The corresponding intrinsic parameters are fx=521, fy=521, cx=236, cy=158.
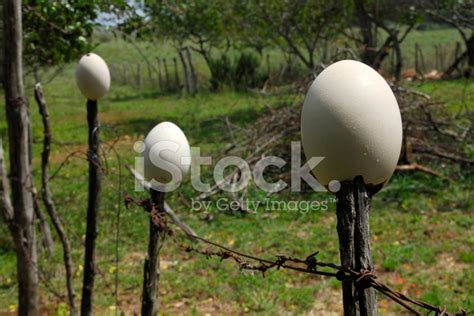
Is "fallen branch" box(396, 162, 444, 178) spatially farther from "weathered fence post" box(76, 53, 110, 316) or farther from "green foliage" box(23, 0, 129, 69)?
"weathered fence post" box(76, 53, 110, 316)

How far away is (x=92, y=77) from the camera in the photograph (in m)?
2.79

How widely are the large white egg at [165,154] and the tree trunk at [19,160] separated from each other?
0.79 m

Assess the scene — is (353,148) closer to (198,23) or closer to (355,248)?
(355,248)

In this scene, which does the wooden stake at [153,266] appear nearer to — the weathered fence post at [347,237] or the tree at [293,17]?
the weathered fence post at [347,237]

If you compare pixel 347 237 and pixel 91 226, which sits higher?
pixel 347 237

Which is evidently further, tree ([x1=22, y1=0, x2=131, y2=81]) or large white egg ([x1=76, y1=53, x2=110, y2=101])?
tree ([x1=22, y1=0, x2=131, y2=81])

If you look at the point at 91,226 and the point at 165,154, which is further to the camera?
the point at 91,226

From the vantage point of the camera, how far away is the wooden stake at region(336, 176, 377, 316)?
40.9 inches

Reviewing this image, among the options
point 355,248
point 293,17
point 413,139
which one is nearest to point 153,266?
point 355,248

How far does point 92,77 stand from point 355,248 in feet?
6.90

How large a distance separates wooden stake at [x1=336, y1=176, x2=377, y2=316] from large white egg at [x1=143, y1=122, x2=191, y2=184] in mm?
1051

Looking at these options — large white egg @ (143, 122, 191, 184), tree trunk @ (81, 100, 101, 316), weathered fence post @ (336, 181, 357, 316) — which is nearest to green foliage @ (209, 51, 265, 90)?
tree trunk @ (81, 100, 101, 316)

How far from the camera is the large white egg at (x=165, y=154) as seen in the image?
1.99 meters

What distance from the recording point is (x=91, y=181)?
2783 mm
